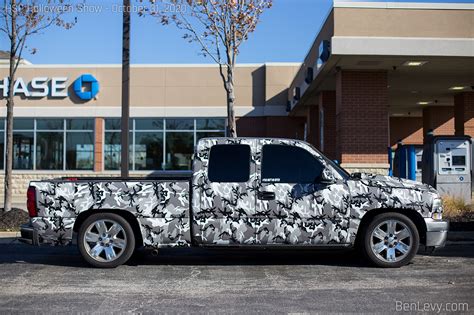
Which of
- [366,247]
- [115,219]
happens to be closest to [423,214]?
[366,247]

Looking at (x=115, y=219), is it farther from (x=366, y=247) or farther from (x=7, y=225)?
(x=7, y=225)

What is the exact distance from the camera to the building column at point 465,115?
61.9 ft

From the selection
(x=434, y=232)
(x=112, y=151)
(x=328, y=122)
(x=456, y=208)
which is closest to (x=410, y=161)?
(x=328, y=122)

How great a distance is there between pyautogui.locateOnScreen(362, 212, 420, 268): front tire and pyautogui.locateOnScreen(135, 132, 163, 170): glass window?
1764 centimetres

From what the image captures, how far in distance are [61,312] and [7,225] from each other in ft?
23.0

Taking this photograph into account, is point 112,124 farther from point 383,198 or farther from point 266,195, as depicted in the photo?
point 383,198

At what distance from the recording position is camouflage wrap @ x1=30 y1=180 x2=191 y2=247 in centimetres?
766

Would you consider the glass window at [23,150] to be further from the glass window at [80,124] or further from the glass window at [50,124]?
the glass window at [80,124]

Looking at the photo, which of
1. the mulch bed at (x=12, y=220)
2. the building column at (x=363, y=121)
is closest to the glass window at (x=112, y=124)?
the mulch bed at (x=12, y=220)

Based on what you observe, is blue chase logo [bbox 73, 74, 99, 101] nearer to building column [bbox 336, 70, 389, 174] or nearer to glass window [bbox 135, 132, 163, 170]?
glass window [bbox 135, 132, 163, 170]

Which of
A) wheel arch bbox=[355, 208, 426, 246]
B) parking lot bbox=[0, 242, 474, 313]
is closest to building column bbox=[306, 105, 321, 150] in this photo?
parking lot bbox=[0, 242, 474, 313]

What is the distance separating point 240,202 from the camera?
7578 mm

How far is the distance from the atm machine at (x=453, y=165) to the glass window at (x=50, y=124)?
53.7 ft

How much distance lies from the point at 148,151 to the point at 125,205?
17.1 metres
